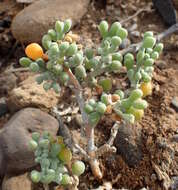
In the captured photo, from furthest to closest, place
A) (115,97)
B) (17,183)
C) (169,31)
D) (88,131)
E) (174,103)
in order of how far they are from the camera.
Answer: (169,31)
(174,103)
(17,183)
(88,131)
(115,97)

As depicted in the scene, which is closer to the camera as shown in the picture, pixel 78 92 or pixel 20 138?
pixel 78 92

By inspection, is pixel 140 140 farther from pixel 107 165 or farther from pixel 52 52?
pixel 52 52

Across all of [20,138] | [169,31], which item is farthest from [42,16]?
[20,138]

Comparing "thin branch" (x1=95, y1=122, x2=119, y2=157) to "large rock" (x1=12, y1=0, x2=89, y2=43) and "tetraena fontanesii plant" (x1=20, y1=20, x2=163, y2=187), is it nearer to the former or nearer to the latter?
"tetraena fontanesii plant" (x1=20, y1=20, x2=163, y2=187)

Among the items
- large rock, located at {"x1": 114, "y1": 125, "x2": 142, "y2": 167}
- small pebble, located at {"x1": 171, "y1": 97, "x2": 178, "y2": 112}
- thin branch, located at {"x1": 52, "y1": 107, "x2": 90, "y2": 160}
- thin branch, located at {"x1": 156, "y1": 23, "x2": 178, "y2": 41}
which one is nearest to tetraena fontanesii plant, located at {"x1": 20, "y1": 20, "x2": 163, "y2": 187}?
thin branch, located at {"x1": 52, "y1": 107, "x2": 90, "y2": 160}

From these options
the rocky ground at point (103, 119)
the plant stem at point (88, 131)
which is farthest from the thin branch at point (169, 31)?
the plant stem at point (88, 131)

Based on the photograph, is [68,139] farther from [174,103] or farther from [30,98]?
[174,103]
